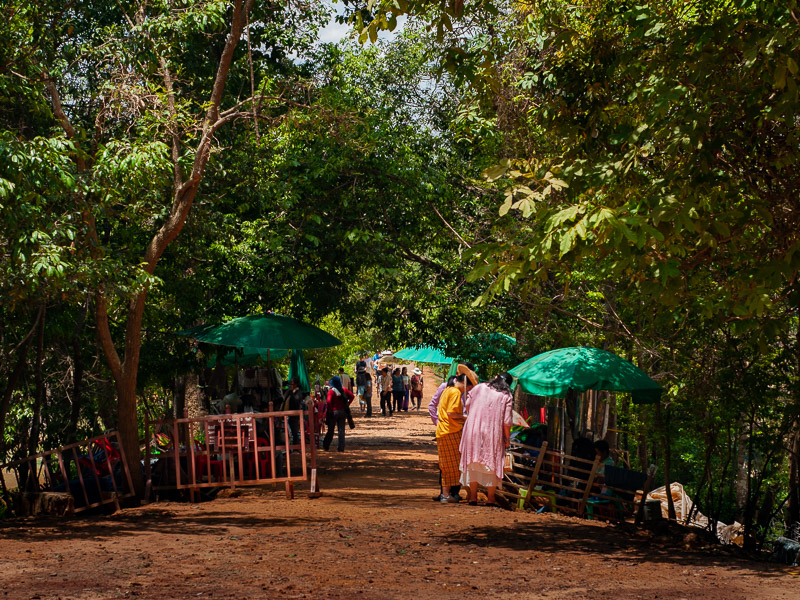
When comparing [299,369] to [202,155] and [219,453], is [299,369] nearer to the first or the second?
[219,453]

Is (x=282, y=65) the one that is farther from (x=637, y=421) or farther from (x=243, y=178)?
(x=637, y=421)

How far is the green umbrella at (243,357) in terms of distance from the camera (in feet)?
52.7

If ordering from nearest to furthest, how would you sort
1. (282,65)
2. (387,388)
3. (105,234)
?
1. (105,234)
2. (282,65)
3. (387,388)

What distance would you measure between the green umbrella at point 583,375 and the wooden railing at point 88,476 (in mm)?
5247

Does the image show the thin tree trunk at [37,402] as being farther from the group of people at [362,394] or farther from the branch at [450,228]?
the branch at [450,228]

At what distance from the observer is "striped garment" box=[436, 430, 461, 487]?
452 inches

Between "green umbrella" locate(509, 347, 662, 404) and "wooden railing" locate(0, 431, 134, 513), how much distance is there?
17.2 ft

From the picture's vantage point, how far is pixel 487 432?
35.8ft

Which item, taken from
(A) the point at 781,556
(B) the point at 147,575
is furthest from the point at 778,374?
(B) the point at 147,575

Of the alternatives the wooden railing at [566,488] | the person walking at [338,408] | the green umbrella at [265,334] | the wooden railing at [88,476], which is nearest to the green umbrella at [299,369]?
the person walking at [338,408]

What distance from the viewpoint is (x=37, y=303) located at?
1062cm

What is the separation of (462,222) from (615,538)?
26.8 ft

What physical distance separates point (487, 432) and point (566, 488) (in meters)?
1.24

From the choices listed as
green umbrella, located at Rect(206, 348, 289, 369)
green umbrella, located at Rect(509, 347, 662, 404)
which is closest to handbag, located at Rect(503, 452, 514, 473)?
green umbrella, located at Rect(509, 347, 662, 404)
